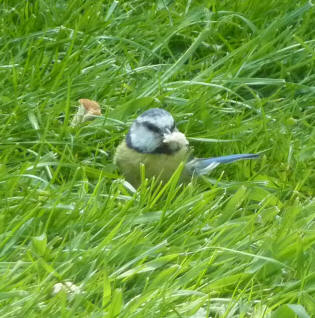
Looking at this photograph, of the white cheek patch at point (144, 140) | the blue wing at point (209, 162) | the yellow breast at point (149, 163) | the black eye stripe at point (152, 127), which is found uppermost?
the black eye stripe at point (152, 127)

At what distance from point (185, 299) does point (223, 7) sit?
1956 millimetres

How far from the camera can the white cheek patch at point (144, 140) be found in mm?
3168

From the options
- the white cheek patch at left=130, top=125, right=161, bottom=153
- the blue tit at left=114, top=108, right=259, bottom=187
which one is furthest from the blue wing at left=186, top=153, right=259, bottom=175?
the white cheek patch at left=130, top=125, right=161, bottom=153

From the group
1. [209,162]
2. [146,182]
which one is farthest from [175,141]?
[146,182]

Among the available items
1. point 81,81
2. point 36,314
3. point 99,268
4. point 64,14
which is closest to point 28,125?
point 81,81

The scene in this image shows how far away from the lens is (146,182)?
9.36ft

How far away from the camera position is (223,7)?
13.4 feet

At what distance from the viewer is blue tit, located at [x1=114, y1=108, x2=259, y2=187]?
3143 millimetres

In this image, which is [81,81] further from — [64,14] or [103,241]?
[103,241]

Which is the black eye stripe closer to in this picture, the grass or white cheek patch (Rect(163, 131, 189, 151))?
white cheek patch (Rect(163, 131, 189, 151))

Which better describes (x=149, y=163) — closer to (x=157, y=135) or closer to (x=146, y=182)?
(x=157, y=135)

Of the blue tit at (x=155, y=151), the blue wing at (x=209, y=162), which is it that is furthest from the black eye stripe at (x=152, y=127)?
the blue wing at (x=209, y=162)

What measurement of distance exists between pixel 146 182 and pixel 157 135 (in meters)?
0.33

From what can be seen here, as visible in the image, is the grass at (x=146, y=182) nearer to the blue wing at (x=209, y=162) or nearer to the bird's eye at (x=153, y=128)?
the blue wing at (x=209, y=162)
